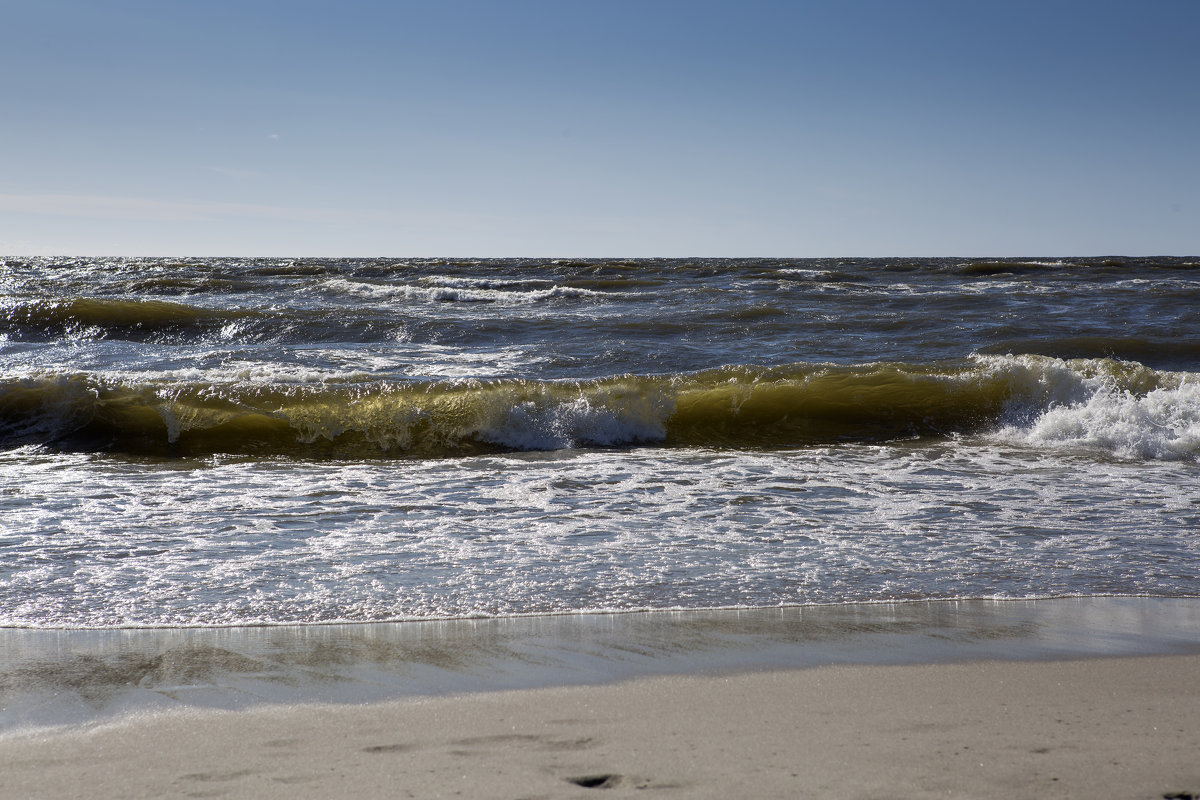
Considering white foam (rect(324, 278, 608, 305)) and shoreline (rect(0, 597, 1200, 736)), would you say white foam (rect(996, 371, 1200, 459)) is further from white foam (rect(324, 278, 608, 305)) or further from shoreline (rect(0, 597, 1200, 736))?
white foam (rect(324, 278, 608, 305))

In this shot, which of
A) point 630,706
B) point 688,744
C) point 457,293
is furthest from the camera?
point 457,293

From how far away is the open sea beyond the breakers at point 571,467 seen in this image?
3578 mm

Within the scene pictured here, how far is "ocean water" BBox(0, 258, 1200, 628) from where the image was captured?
362 centimetres

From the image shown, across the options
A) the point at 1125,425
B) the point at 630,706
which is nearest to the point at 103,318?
the point at 1125,425

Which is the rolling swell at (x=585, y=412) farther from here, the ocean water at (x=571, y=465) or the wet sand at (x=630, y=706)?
the wet sand at (x=630, y=706)

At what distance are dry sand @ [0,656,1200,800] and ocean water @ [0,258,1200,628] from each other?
87cm

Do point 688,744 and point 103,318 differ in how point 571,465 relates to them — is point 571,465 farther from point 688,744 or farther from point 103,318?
point 103,318

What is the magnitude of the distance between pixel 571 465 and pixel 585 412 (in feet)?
4.98

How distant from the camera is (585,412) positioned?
7.93 m

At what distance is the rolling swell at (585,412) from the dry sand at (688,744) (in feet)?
16.0

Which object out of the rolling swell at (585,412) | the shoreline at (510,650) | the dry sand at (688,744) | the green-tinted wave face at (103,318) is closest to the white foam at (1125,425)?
the rolling swell at (585,412)

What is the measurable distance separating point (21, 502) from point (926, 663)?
4.89 meters

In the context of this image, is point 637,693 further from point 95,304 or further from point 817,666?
point 95,304

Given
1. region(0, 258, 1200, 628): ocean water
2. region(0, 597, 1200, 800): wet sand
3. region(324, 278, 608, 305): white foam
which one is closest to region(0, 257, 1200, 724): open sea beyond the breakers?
region(0, 258, 1200, 628): ocean water
